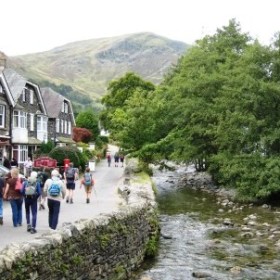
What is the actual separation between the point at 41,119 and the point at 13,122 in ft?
33.5

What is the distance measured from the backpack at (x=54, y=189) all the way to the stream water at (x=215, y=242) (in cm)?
378

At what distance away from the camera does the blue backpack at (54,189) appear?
15.3 m

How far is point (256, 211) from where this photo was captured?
29.8 metres

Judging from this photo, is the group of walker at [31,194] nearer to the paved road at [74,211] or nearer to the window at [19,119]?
the paved road at [74,211]

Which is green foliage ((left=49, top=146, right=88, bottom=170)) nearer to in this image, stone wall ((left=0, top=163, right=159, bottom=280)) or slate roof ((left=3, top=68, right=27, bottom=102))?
slate roof ((left=3, top=68, right=27, bottom=102))

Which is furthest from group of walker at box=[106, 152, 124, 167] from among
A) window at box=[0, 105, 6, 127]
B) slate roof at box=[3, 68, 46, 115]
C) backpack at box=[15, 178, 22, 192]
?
backpack at box=[15, 178, 22, 192]

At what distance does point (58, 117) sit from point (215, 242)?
1849 inches

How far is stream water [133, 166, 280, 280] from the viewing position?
53.2 feet

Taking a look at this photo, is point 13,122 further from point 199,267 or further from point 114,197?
point 199,267

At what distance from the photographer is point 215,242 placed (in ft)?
67.7

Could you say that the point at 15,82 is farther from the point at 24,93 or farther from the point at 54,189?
the point at 54,189

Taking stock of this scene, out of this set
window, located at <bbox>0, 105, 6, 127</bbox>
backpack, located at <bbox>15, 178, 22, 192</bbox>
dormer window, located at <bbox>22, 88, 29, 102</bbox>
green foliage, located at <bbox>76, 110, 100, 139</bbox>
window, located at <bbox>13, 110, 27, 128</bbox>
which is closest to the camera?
backpack, located at <bbox>15, 178, 22, 192</bbox>

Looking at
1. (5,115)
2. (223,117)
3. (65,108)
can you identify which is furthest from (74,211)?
(65,108)

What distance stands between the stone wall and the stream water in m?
0.93
